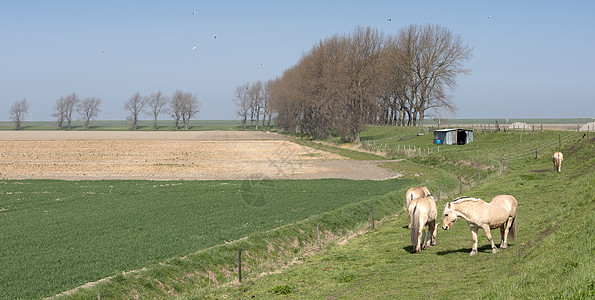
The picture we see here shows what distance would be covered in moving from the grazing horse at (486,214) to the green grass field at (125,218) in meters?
12.6

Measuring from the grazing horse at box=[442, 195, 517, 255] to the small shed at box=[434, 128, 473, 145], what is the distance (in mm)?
77610

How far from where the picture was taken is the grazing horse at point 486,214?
17.8 metres

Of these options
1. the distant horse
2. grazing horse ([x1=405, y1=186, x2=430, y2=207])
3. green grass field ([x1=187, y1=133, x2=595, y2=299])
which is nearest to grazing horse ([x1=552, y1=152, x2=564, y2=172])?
green grass field ([x1=187, y1=133, x2=595, y2=299])

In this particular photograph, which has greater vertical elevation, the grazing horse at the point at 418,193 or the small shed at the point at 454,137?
the small shed at the point at 454,137

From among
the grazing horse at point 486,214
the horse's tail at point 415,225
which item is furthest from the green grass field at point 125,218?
the grazing horse at point 486,214

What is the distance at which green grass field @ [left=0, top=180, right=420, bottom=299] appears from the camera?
21781 millimetres

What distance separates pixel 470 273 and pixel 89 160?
260 feet

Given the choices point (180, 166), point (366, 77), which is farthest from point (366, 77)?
point (180, 166)

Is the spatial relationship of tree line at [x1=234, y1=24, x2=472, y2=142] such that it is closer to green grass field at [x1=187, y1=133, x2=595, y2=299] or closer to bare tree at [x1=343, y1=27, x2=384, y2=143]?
bare tree at [x1=343, y1=27, x2=384, y2=143]

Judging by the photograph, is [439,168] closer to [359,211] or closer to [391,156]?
[391,156]

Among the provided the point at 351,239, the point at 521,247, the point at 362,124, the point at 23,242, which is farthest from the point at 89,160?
the point at 521,247

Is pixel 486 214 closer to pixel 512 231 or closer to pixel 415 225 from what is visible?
pixel 512 231

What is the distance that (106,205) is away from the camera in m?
39.1

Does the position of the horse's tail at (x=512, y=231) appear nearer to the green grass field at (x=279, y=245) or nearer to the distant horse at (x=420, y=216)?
the green grass field at (x=279, y=245)
